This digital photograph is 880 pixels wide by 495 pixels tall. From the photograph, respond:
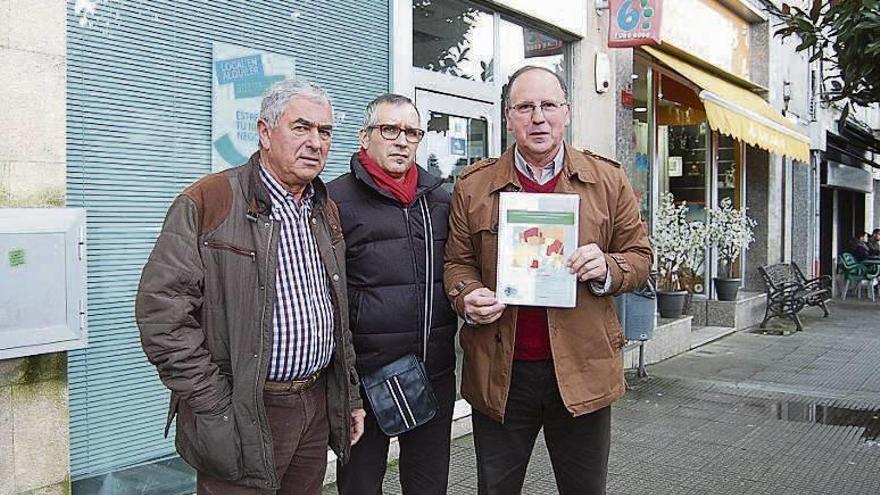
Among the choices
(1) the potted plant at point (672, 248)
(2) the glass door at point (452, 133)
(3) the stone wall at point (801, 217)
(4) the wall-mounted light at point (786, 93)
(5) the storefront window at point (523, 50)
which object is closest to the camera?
(2) the glass door at point (452, 133)

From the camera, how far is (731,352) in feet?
33.9

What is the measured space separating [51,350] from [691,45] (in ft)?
33.1

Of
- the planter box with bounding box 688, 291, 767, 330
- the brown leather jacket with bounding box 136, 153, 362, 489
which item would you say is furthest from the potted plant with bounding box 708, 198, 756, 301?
the brown leather jacket with bounding box 136, 153, 362, 489

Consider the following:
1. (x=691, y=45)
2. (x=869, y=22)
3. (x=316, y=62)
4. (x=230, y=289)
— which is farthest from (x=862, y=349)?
(x=230, y=289)

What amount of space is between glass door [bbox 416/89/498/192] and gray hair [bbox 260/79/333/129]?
313 centimetres

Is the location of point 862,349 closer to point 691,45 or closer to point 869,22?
point 691,45

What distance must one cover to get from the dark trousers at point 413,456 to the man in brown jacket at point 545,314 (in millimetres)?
129

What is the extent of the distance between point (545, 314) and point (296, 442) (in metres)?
0.99

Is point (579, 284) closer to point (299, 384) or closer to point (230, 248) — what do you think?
point (299, 384)

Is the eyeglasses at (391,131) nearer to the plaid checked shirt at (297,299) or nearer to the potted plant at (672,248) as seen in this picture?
the plaid checked shirt at (297,299)

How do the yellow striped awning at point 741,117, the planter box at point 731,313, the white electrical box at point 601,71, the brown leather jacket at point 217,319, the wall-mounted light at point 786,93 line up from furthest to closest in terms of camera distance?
the wall-mounted light at point 786,93, the planter box at point 731,313, the yellow striped awning at point 741,117, the white electrical box at point 601,71, the brown leather jacket at point 217,319

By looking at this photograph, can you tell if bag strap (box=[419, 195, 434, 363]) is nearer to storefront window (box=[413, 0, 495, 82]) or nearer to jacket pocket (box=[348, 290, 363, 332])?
jacket pocket (box=[348, 290, 363, 332])

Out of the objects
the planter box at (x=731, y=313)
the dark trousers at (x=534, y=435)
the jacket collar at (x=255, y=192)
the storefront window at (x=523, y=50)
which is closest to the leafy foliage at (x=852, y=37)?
the storefront window at (x=523, y=50)

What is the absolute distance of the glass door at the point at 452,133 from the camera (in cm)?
605
